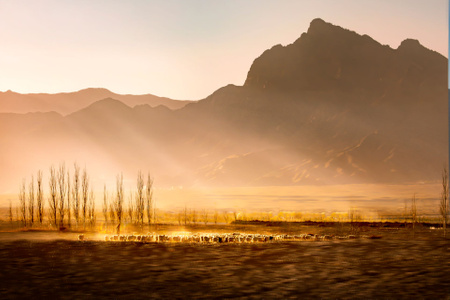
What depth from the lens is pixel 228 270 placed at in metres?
26.3

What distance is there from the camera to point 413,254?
3145cm

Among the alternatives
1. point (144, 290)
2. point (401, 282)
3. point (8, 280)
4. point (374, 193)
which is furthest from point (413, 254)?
point (374, 193)

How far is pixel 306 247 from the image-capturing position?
35.4 meters

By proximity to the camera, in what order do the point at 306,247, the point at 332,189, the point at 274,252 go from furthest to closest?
1. the point at 332,189
2. the point at 306,247
3. the point at 274,252

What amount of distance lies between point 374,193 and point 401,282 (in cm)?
16242

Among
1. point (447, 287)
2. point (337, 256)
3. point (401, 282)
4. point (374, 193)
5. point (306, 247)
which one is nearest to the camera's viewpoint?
point (447, 287)

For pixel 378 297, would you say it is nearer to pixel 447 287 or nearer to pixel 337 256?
pixel 447 287

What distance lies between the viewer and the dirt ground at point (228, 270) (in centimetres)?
2078

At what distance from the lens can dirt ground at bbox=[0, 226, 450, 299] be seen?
20781mm

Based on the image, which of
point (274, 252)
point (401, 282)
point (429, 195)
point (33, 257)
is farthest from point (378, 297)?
point (429, 195)

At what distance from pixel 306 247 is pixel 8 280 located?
18590 millimetres

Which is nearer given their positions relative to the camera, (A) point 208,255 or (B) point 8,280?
(B) point 8,280

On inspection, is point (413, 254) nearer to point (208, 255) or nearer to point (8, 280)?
point (208, 255)

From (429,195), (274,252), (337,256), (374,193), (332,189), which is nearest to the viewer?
(337,256)
